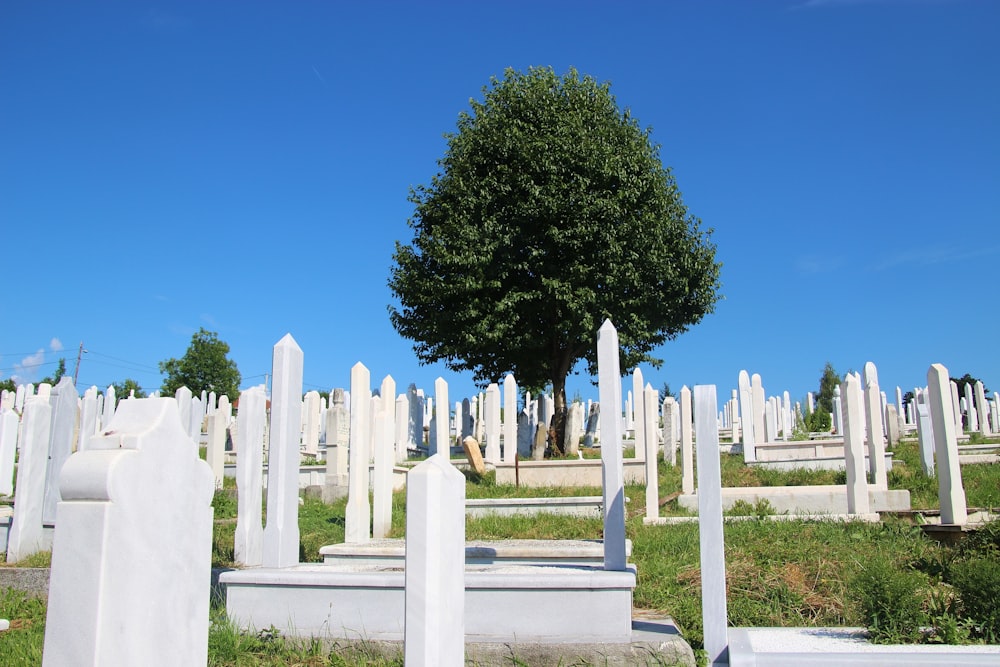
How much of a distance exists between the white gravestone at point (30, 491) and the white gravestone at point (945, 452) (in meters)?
10.4

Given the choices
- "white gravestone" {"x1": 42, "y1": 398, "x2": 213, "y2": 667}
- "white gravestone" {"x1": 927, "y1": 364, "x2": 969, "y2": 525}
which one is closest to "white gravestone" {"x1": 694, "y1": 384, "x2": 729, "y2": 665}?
"white gravestone" {"x1": 42, "y1": 398, "x2": 213, "y2": 667}

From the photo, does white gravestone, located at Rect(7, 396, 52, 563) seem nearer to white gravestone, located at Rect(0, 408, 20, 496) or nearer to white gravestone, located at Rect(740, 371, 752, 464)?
white gravestone, located at Rect(0, 408, 20, 496)

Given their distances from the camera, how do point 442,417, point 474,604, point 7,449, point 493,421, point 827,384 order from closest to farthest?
point 474,604 < point 442,417 < point 7,449 < point 493,421 < point 827,384

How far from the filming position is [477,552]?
24.4 ft

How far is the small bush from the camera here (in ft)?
17.1

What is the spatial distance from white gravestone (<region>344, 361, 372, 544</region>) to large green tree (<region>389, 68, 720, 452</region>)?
1053 centimetres

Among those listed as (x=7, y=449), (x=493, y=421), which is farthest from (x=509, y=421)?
(x=7, y=449)

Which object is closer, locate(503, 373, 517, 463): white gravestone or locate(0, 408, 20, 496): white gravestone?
locate(503, 373, 517, 463): white gravestone

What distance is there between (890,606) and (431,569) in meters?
4.23

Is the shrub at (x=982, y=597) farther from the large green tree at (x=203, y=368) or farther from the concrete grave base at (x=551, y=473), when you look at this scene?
the large green tree at (x=203, y=368)

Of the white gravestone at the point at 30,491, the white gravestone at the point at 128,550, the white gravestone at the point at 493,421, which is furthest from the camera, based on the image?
the white gravestone at the point at 493,421

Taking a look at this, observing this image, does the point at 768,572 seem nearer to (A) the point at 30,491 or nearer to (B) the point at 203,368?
(A) the point at 30,491

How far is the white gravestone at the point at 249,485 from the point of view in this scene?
26.8ft

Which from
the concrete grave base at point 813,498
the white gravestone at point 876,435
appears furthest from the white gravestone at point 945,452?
the white gravestone at point 876,435
